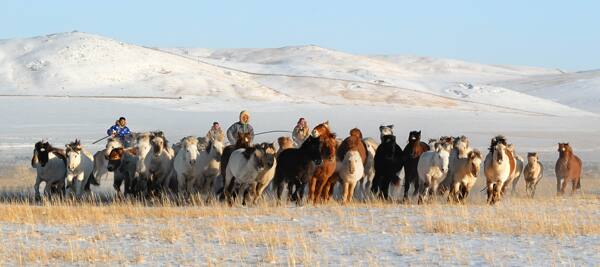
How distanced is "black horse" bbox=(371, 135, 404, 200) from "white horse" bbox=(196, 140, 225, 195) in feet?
9.14

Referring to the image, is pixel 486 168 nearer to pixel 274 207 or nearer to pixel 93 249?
pixel 274 207

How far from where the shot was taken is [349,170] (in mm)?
19703

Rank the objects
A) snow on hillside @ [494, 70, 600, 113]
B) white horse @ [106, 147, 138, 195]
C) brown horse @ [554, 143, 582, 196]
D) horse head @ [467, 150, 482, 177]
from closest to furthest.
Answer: horse head @ [467, 150, 482, 177] → white horse @ [106, 147, 138, 195] → brown horse @ [554, 143, 582, 196] → snow on hillside @ [494, 70, 600, 113]

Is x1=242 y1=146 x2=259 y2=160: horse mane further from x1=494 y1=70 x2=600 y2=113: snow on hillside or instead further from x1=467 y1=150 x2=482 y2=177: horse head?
x1=494 y1=70 x2=600 y2=113: snow on hillside

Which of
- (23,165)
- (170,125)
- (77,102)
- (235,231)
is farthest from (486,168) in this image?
(77,102)

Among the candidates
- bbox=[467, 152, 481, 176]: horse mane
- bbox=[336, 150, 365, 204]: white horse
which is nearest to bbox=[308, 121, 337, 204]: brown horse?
bbox=[336, 150, 365, 204]: white horse

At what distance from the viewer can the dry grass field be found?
12289mm

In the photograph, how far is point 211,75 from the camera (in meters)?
95.3

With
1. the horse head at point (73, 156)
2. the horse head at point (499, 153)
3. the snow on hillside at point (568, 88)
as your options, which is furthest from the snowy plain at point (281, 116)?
the horse head at point (73, 156)

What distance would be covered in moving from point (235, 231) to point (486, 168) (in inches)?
243

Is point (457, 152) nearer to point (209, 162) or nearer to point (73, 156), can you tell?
point (209, 162)

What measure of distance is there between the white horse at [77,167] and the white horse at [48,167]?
0.32 metres

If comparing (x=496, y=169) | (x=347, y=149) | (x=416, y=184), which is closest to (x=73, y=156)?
(x=347, y=149)

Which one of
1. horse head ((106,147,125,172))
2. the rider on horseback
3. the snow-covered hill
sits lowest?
horse head ((106,147,125,172))
